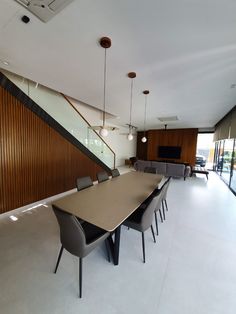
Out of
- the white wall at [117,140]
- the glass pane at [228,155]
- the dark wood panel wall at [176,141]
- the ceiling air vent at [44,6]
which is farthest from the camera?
the dark wood panel wall at [176,141]

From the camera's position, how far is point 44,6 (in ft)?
4.15

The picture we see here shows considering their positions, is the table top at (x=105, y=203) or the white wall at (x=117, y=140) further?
the white wall at (x=117, y=140)

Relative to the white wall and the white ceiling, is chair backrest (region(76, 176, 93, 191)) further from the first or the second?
the white wall

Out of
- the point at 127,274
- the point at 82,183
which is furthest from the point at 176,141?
the point at 127,274

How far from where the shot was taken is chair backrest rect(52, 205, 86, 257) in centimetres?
130

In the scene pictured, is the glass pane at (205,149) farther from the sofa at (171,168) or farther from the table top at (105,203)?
the table top at (105,203)

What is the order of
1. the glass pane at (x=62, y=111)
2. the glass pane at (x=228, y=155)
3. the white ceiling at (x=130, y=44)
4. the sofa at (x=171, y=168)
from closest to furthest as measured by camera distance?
the white ceiling at (x=130, y=44) < the glass pane at (x=62, y=111) < the glass pane at (x=228, y=155) < the sofa at (x=171, y=168)

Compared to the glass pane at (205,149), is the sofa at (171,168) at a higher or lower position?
lower

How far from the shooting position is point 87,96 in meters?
3.82

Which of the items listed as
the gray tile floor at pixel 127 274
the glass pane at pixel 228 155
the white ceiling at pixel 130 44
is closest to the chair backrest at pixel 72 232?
the gray tile floor at pixel 127 274

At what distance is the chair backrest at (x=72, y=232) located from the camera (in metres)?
1.30

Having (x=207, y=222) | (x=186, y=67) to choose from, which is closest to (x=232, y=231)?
(x=207, y=222)

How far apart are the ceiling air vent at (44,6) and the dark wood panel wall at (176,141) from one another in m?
8.61

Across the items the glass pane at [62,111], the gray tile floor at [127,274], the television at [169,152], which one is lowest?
the gray tile floor at [127,274]
